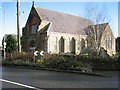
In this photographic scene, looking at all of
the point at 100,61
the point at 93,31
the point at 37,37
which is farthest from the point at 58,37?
the point at 100,61

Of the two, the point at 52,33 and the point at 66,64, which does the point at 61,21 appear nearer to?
the point at 52,33

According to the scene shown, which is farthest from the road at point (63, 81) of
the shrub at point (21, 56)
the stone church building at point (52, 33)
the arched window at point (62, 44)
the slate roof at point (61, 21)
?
the arched window at point (62, 44)

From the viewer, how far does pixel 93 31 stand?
24.0m

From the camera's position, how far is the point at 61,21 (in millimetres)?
41812

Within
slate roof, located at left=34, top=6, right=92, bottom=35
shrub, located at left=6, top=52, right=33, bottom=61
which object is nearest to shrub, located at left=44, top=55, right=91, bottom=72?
shrub, located at left=6, top=52, right=33, bottom=61

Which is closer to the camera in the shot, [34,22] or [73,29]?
[34,22]

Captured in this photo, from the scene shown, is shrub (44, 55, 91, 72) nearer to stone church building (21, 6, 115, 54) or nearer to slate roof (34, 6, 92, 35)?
stone church building (21, 6, 115, 54)

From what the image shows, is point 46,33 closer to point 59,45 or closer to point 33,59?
point 59,45

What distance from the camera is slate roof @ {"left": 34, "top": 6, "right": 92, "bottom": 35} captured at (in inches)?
1516

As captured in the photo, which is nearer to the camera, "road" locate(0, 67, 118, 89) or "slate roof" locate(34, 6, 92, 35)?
"road" locate(0, 67, 118, 89)

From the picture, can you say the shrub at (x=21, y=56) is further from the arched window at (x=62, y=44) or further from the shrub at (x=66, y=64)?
the arched window at (x=62, y=44)

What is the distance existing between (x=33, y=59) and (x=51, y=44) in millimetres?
19330

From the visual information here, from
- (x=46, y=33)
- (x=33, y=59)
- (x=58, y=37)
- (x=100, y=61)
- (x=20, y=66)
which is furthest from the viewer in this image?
(x=58, y=37)

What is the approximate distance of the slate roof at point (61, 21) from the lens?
1516 inches
